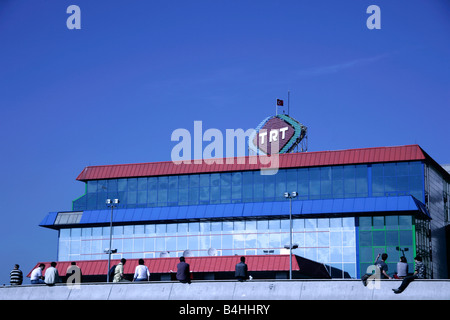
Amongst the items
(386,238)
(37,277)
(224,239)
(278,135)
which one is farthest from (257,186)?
(37,277)

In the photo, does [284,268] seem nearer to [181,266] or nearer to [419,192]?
[419,192]

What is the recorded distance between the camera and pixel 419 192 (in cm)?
7269

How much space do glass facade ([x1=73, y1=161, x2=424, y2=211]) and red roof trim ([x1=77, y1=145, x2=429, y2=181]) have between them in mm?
629

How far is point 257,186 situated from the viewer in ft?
256

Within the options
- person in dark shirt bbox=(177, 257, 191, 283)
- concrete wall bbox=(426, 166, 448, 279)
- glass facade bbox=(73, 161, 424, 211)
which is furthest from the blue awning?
person in dark shirt bbox=(177, 257, 191, 283)

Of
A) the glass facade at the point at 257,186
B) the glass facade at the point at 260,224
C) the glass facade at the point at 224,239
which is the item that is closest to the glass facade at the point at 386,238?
Result: the glass facade at the point at 260,224

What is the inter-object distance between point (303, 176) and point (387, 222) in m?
9.88

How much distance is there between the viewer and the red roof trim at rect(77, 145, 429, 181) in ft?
241

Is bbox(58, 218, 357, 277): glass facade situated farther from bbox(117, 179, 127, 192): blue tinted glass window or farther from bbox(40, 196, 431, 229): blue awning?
bbox(117, 179, 127, 192): blue tinted glass window

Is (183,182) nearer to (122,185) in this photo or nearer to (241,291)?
(122,185)

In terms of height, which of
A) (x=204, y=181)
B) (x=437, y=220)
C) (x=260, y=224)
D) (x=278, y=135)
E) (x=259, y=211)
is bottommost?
(x=260, y=224)

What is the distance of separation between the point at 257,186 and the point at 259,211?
3.33 metres

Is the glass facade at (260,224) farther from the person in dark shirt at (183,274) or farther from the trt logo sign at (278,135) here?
the person in dark shirt at (183,274)
